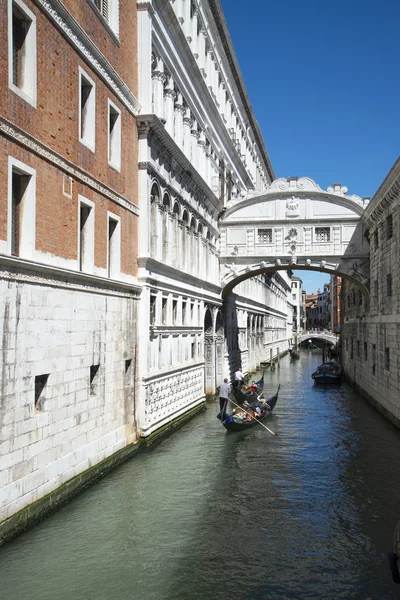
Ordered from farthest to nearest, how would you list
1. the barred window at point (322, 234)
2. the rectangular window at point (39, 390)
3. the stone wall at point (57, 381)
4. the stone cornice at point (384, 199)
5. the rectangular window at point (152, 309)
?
1. the barred window at point (322, 234)
2. the stone cornice at point (384, 199)
3. the rectangular window at point (152, 309)
4. the rectangular window at point (39, 390)
5. the stone wall at point (57, 381)

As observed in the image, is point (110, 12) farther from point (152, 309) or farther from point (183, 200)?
point (152, 309)

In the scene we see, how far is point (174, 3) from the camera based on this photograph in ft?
55.0

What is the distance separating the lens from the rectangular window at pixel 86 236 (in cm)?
1107

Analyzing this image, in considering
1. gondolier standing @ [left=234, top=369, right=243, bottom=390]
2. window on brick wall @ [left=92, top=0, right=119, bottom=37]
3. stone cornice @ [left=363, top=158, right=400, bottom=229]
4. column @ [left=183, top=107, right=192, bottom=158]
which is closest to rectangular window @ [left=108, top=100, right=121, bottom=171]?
window on brick wall @ [left=92, top=0, right=119, bottom=37]

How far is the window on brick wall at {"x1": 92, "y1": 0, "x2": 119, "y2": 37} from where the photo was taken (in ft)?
39.7

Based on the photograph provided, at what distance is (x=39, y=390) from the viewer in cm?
907

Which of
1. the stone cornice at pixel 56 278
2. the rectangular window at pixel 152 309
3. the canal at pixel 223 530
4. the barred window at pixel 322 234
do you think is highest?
the barred window at pixel 322 234

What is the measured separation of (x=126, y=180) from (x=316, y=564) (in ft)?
28.4

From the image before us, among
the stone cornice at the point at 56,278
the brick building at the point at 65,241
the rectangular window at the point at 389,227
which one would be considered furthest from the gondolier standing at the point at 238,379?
the stone cornice at the point at 56,278

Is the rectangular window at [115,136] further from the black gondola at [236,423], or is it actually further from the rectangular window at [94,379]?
the black gondola at [236,423]

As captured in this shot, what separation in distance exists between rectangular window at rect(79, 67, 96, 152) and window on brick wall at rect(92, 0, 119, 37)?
1724 millimetres

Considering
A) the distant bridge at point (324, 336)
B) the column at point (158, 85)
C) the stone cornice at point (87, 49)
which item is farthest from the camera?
the distant bridge at point (324, 336)

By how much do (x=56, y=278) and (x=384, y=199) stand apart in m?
11.3

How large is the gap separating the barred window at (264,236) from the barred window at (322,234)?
1691 mm
